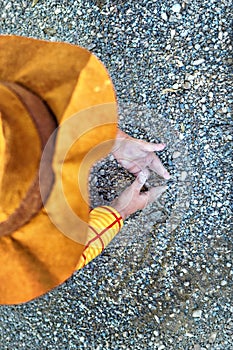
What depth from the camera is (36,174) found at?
2.27 ft

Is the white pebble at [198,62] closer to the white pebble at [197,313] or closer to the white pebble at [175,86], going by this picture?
the white pebble at [175,86]

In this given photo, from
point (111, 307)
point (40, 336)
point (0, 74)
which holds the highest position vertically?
point (0, 74)

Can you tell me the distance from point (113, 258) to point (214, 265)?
0.28 meters

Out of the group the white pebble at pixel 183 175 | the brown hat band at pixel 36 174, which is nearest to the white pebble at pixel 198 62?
the white pebble at pixel 183 175

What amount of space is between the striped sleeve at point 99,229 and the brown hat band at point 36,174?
1.21 feet

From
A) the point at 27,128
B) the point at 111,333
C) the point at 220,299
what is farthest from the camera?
the point at 111,333

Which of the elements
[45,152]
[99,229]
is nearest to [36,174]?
[45,152]

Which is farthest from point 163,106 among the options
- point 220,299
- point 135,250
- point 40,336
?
point 40,336

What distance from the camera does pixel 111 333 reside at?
4.45 feet

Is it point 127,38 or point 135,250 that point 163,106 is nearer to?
point 127,38

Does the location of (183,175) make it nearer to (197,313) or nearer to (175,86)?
(175,86)

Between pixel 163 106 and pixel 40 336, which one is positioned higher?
pixel 163 106

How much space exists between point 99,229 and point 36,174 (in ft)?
1.42

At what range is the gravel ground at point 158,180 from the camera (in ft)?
4.09
